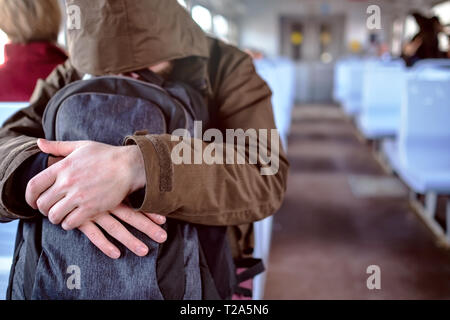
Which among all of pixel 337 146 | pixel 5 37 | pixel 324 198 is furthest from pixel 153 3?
pixel 337 146

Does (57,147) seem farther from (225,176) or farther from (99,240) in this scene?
(225,176)

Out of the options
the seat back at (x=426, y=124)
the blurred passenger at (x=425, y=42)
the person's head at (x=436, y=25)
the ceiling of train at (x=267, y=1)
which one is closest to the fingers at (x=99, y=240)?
the seat back at (x=426, y=124)

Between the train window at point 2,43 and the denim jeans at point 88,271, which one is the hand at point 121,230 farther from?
the train window at point 2,43

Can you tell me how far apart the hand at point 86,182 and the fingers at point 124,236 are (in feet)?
0.11

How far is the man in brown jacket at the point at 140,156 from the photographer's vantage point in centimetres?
76

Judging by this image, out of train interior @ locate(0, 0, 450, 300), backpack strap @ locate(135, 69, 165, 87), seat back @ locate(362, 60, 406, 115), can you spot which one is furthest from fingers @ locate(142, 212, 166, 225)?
seat back @ locate(362, 60, 406, 115)

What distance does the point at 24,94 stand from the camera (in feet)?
4.67

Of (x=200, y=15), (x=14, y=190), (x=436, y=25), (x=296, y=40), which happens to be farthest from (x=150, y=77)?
(x=296, y=40)

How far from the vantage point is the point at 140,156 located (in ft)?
2.53

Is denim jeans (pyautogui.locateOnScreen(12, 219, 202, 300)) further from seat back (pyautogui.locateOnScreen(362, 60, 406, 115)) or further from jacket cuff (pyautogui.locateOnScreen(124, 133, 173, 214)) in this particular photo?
seat back (pyautogui.locateOnScreen(362, 60, 406, 115))

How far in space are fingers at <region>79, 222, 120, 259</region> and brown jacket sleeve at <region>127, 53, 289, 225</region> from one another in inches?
3.9

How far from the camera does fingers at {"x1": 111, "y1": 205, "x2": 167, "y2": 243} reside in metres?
0.81
